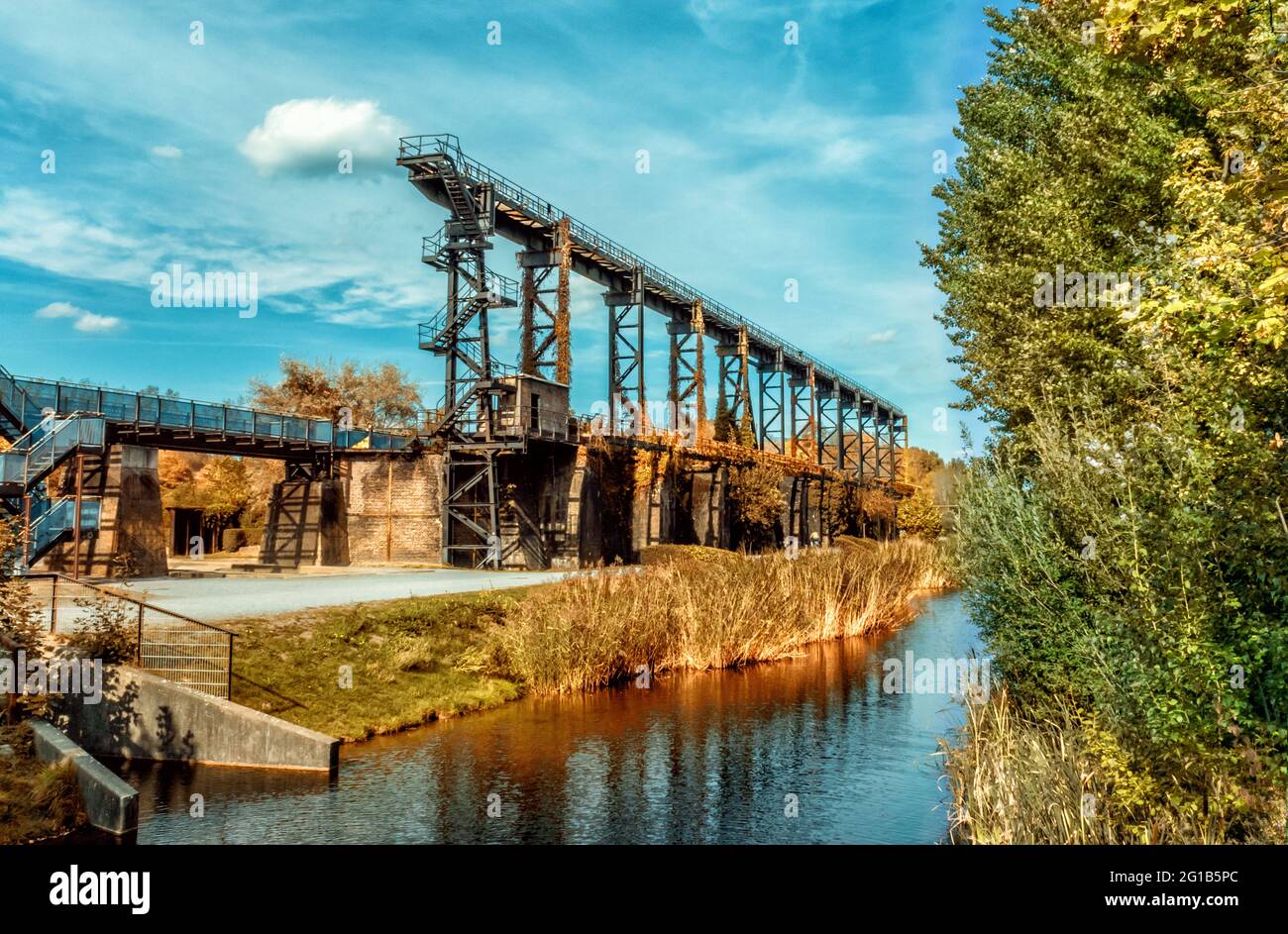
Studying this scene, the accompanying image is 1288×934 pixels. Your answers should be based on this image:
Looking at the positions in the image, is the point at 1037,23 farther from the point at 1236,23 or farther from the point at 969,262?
the point at 1236,23

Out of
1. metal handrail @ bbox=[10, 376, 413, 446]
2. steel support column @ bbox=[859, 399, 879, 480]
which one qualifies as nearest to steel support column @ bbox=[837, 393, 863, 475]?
steel support column @ bbox=[859, 399, 879, 480]

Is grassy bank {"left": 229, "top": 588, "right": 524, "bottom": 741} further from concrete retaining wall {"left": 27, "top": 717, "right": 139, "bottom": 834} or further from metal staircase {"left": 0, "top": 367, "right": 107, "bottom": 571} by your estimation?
metal staircase {"left": 0, "top": 367, "right": 107, "bottom": 571}

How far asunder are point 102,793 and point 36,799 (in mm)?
605

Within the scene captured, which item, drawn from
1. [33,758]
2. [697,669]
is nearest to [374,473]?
[697,669]

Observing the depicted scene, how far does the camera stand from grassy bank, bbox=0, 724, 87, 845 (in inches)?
355

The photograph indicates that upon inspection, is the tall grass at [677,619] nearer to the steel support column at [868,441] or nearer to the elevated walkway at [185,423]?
the elevated walkway at [185,423]

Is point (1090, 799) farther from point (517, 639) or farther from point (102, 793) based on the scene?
point (517, 639)

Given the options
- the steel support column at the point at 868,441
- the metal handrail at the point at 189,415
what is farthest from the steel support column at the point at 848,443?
the metal handrail at the point at 189,415

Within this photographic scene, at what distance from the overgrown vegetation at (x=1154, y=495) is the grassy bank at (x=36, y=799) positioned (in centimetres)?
912

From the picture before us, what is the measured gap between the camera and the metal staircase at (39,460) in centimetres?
2392

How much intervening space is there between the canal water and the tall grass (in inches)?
39.2

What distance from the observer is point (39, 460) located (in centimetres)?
2469

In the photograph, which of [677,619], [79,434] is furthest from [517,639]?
[79,434]
